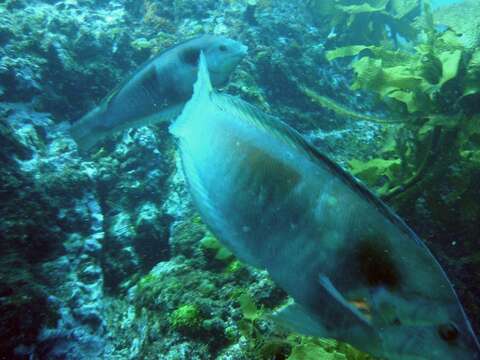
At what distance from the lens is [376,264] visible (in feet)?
3.49

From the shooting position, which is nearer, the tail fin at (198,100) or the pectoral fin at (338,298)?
the pectoral fin at (338,298)

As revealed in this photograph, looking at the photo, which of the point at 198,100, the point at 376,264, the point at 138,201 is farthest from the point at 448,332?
the point at 138,201

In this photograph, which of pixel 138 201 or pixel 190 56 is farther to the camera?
pixel 138 201

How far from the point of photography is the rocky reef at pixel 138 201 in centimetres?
287

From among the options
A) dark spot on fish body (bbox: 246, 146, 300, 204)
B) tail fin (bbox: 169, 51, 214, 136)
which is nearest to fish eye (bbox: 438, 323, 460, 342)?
dark spot on fish body (bbox: 246, 146, 300, 204)

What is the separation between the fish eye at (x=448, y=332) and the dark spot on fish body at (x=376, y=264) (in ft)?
0.53

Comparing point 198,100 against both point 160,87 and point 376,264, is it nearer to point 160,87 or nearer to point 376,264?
point 376,264

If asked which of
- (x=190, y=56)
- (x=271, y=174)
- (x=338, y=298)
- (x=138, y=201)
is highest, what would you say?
(x=190, y=56)

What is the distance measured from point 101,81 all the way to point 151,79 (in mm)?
2768

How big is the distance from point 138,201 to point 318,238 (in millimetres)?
3963

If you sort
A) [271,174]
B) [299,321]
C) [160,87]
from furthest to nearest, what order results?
[160,87]
[271,174]
[299,321]

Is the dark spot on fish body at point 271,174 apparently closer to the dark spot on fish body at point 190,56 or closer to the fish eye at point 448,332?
the fish eye at point 448,332

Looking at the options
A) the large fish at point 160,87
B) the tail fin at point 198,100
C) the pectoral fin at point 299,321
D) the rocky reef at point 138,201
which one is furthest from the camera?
the large fish at point 160,87

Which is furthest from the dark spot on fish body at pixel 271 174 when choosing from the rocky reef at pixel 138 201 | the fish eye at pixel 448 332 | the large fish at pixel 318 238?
the rocky reef at pixel 138 201
